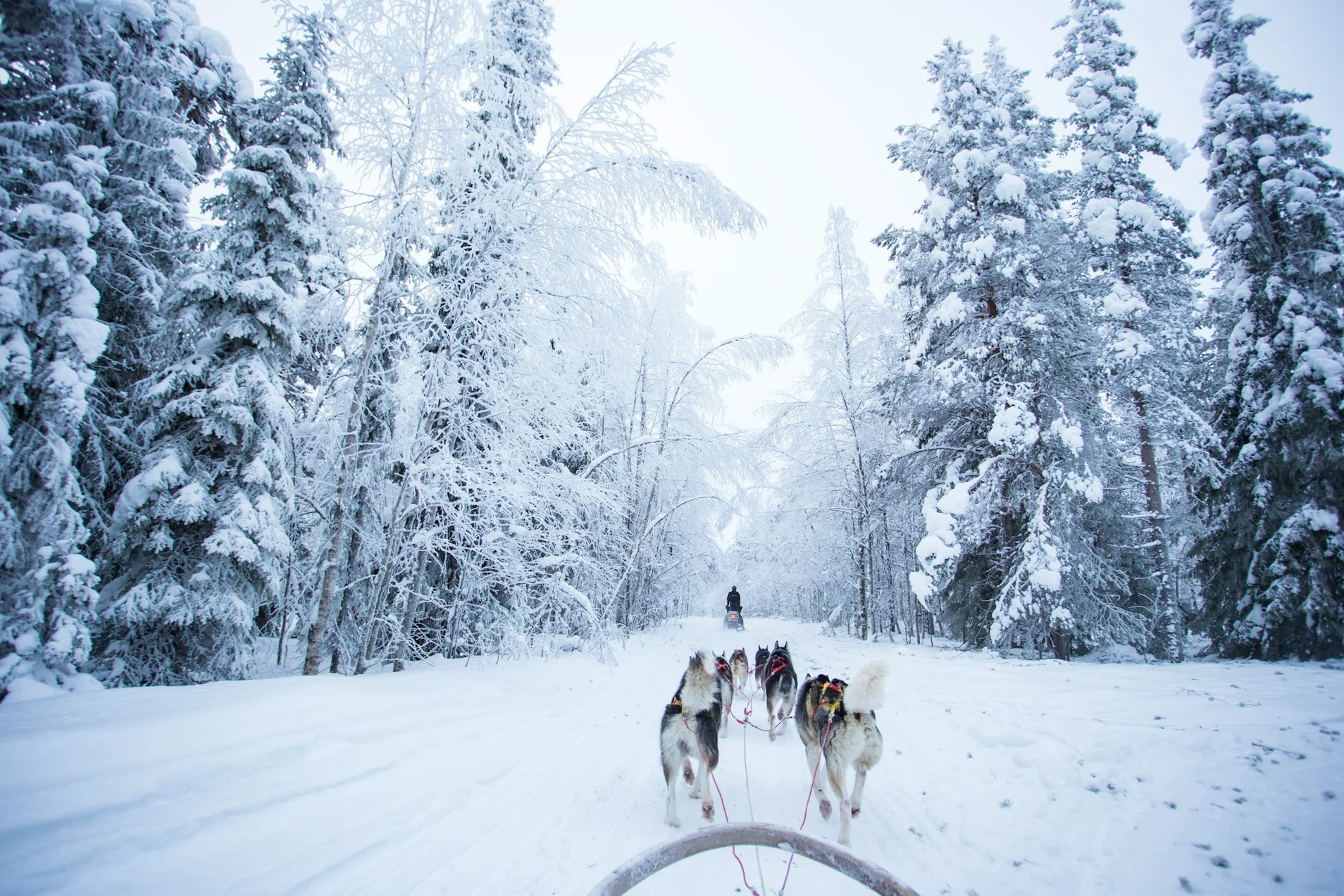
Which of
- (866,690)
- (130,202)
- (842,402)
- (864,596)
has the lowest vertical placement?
(864,596)

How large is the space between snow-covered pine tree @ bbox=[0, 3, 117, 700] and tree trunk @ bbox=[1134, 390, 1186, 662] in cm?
1811

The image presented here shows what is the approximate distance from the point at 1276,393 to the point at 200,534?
18248 mm

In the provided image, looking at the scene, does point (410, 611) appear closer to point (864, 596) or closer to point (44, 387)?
point (44, 387)

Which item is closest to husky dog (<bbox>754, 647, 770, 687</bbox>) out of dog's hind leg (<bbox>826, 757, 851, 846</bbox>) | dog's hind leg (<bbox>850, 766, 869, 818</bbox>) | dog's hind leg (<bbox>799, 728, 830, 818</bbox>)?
dog's hind leg (<bbox>799, 728, 830, 818</bbox>)

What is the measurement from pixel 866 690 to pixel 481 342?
661cm

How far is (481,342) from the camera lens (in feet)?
23.8

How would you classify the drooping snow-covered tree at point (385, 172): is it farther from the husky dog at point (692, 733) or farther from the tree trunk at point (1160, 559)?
the tree trunk at point (1160, 559)

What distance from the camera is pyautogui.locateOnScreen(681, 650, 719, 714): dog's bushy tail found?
14.1 feet

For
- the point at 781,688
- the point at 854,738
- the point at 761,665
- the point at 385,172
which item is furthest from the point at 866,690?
the point at 385,172

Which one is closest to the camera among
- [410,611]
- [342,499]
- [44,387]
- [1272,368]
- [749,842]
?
[749,842]

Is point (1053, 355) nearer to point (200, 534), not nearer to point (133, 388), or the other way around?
point (200, 534)

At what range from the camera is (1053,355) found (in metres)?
10.3

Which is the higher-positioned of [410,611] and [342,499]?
[342,499]

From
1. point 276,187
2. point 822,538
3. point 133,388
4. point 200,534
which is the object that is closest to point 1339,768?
point 200,534
